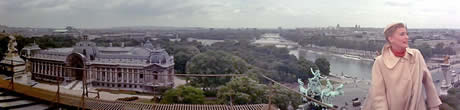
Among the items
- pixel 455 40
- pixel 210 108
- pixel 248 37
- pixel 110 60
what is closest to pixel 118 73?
pixel 110 60

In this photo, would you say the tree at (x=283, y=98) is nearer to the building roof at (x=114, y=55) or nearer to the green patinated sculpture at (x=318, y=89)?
the green patinated sculpture at (x=318, y=89)

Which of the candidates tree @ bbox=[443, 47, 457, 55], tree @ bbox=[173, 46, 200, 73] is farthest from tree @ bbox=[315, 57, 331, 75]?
tree @ bbox=[173, 46, 200, 73]

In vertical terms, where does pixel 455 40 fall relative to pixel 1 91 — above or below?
above

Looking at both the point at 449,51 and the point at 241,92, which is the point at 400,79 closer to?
the point at 241,92

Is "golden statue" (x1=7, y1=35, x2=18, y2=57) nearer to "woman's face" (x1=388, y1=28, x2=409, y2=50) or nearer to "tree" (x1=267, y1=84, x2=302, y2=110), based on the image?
"tree" (x1=267, y1=84, x2=302, y2=110)

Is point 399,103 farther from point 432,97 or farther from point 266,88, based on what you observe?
point 266,88

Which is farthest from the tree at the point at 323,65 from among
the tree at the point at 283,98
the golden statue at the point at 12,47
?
the golden statue at the point at 12,47

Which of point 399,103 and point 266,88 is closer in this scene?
point 399,103

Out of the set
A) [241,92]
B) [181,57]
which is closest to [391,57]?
[241,92]
